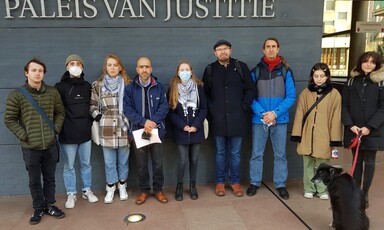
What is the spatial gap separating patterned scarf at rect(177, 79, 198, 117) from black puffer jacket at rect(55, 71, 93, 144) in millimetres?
1129

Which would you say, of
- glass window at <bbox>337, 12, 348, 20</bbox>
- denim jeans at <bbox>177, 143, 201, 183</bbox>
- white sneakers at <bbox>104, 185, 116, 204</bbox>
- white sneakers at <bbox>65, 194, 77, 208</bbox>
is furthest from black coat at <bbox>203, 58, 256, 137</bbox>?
glass window at <bbox>337, 12, 348, 20</bbox>

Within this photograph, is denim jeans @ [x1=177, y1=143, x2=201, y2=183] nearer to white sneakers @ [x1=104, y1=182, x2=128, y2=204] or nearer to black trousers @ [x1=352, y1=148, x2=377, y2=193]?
white sneakers @ [x1=104, y1=182, x2=128, y2=204]

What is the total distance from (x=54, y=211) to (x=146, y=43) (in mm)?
2384

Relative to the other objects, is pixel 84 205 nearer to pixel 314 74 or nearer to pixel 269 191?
pixel 269 191

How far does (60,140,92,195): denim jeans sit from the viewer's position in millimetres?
4113

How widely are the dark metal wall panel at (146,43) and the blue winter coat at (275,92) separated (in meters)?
0.54

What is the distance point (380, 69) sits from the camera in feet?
12.3

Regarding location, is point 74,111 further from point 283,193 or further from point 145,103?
point 283,193

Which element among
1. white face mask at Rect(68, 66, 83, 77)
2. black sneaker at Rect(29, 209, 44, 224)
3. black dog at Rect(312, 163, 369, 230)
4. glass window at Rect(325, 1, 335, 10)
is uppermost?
glass window at Rect(325, 1, 335, 10)

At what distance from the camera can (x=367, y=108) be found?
150 inches

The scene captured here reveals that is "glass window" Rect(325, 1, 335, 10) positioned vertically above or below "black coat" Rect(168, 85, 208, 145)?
above

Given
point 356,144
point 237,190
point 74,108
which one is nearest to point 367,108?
point 356,144

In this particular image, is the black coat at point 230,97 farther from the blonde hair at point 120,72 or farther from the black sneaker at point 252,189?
the blonde hair at point 120,72

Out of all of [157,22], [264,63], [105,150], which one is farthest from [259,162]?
[157,22]
